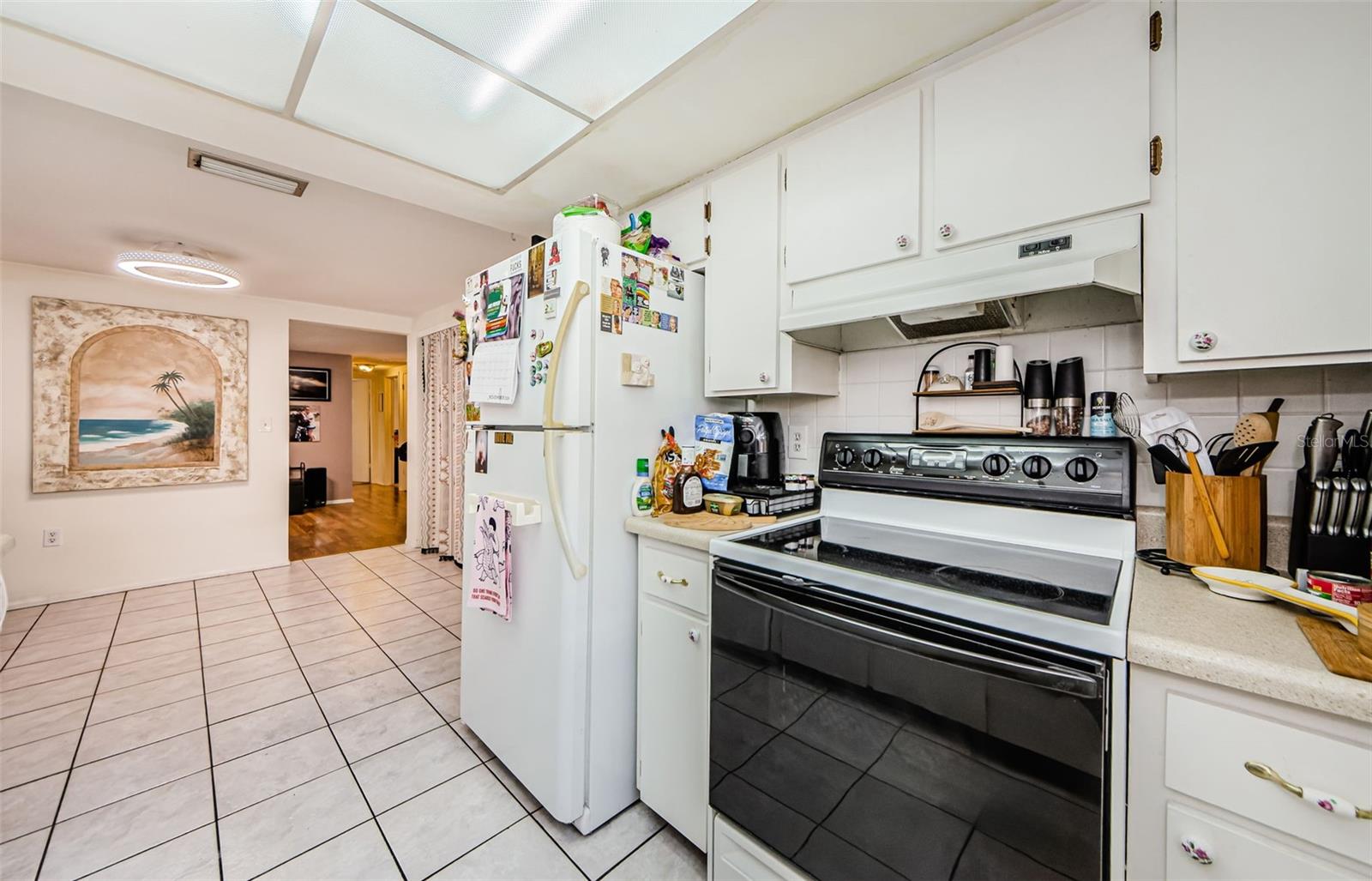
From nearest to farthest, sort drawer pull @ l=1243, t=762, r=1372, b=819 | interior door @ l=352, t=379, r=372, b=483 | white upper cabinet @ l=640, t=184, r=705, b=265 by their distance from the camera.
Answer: drawer pull @ l=1243, t=762, r=1372, b=819 < white upper cabinet @ l=640, t=184, r=705, b=265 < interior door @ l=352, t=379, r=372, b=483

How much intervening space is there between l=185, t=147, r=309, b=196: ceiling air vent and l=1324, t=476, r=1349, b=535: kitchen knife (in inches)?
134

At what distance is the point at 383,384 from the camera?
33.4ft

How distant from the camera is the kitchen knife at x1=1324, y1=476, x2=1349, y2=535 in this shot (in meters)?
0.94

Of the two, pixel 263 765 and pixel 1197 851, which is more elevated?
pixel 1197 851

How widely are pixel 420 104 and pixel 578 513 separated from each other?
1.32 m

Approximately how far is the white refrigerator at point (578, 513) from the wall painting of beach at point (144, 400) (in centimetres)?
390

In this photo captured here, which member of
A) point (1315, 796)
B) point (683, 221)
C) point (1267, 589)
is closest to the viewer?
point (1315, 796)

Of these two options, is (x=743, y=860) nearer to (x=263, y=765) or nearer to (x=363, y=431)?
(x=263, y=765)

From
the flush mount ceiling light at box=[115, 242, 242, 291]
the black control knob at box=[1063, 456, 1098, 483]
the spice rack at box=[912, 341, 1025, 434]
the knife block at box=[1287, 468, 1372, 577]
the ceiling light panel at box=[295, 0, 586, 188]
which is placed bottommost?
the knife block at box=[1287, 468, 1372, 577]

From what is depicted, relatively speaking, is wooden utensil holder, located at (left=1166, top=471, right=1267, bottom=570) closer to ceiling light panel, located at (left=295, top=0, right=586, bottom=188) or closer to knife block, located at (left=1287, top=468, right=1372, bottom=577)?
knife block, located at (left=1287, top=468, right=1372, bottom=577)

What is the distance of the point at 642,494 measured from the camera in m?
1.66

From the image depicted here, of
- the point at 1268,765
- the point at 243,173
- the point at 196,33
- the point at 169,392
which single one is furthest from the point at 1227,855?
the point at 169,392

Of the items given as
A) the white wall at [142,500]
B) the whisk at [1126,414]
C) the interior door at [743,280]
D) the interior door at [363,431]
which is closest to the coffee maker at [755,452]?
the interior door at [743,280]

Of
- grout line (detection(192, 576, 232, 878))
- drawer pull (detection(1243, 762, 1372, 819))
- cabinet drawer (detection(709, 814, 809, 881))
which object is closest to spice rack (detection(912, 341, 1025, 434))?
drawer pull (detection(1243, 762, 1372, 819))
